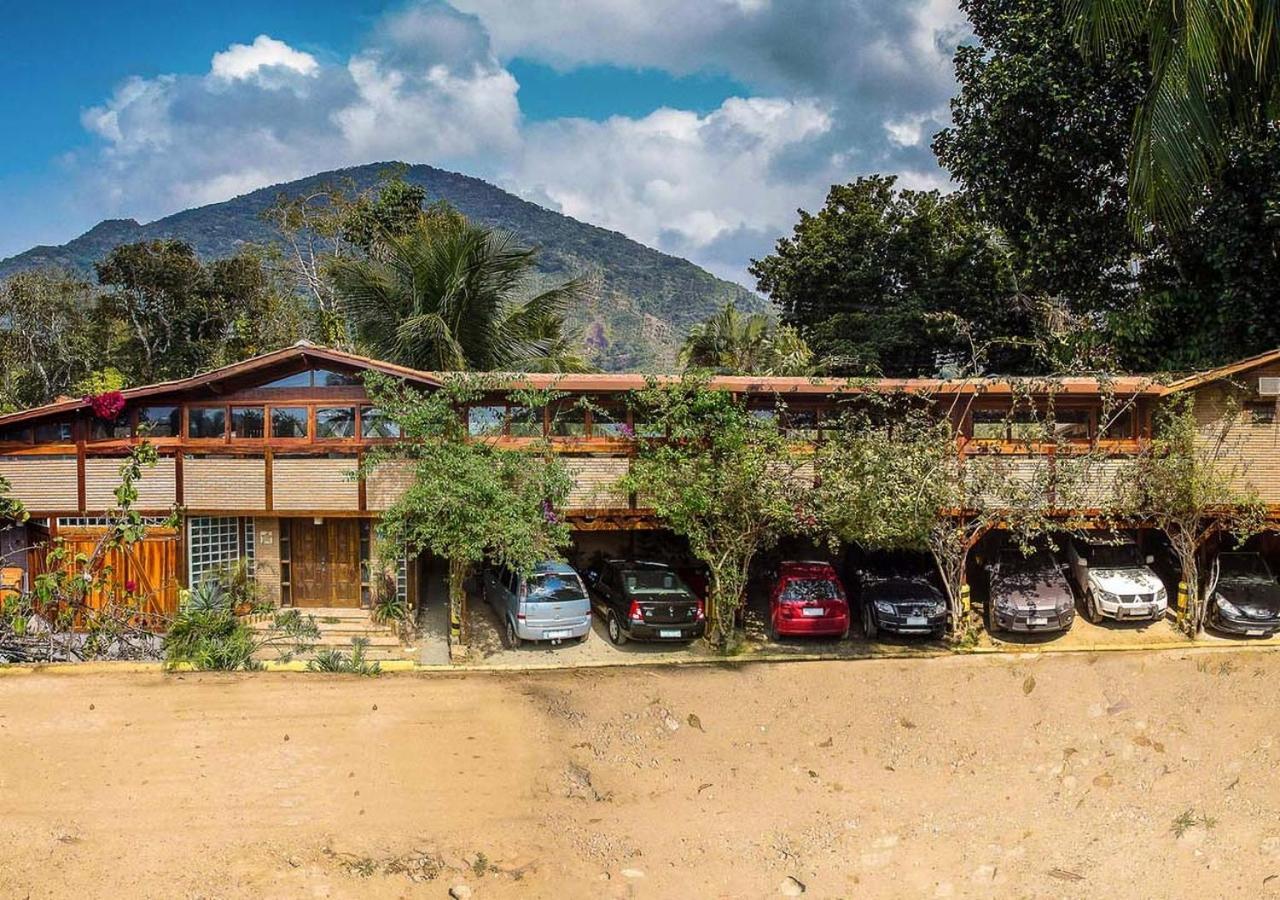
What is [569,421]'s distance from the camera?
16594 millimetres

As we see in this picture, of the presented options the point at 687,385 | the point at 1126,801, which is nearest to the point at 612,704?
the point at 687,385

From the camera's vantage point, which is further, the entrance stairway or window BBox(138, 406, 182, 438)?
window BBox(138, 406, 182, 438)

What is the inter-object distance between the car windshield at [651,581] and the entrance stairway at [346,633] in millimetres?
4342

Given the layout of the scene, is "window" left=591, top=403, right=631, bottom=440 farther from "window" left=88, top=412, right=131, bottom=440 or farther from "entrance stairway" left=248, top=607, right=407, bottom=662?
"window" left=88, top=412, right=131, bottom=440

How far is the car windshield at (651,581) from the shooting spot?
15320mm

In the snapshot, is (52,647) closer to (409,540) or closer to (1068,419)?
(409,540)

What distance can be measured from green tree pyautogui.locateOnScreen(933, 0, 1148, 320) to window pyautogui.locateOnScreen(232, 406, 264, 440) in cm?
1976

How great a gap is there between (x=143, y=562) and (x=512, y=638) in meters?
7.33

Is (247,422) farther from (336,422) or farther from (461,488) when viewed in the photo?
(461,488)

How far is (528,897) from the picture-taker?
27.1 ft

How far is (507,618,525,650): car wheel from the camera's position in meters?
15.1

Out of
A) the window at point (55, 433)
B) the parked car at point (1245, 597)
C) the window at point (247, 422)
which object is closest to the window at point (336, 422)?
the window at point (247, 422)

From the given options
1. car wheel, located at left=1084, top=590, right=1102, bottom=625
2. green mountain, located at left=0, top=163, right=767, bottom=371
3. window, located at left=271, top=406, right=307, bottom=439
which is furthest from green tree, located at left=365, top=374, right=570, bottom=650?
green mountain, located at left=0, top=163, right=767, bottom=371

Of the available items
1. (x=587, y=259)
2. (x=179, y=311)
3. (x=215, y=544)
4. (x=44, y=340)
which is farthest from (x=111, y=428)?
(x=587, y=259)
